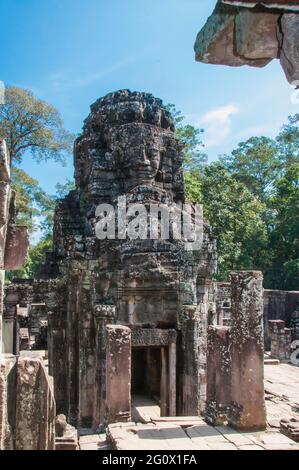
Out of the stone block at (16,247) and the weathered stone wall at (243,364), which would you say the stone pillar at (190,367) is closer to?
the weathered stone wall at (243,364)

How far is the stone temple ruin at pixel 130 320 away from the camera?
6.48m

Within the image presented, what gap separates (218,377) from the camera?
7332 mm

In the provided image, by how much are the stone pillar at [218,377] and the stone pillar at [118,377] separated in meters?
1.31

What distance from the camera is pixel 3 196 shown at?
11.0 ft

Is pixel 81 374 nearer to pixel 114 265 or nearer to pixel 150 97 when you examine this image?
pixel 114 265

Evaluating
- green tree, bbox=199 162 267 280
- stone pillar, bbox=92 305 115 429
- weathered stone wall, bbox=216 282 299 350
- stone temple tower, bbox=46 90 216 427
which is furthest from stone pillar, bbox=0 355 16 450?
green tree, bbox=199 162 267 280

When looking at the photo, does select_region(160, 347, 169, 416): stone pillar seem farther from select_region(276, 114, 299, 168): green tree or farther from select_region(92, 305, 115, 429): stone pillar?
select_region(276, 114, 299, 168): green tree

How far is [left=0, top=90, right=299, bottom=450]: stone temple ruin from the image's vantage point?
255 inches

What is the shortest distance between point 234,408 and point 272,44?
223 inches

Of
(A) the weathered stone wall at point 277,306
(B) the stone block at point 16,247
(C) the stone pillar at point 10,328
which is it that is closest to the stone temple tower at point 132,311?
(B) the stone block at point 16,247

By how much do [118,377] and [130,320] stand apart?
2.42 metres

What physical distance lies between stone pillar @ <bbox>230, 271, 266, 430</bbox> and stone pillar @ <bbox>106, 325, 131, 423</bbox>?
1664 mm

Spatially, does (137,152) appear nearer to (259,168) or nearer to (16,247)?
(16,247)
